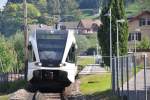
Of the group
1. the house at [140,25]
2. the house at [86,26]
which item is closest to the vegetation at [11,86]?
the house at [140,25]

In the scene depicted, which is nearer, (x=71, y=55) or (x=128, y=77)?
(x=128, y=77)

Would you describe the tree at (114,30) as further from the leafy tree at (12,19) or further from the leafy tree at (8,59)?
the leafy tree at (12,19)

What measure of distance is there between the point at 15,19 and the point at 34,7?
3537 centimetres

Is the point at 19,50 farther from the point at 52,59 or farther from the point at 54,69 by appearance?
the point at 54,69

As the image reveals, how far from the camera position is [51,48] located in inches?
1483

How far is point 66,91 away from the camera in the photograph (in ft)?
117

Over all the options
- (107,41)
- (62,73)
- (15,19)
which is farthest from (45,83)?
(15,19)

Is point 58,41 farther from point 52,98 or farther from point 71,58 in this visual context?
point 52,98

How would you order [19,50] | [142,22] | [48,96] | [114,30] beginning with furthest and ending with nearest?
1. [142,22]
2. [19,50]
3. [114,30]
4. [48,96]

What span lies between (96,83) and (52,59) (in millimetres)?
4840

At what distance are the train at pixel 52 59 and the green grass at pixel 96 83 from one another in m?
1.32

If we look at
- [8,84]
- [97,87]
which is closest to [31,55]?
[97,87]

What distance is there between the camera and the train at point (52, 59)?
36844 mm

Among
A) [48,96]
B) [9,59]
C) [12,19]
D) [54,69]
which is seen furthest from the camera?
[12,19]
